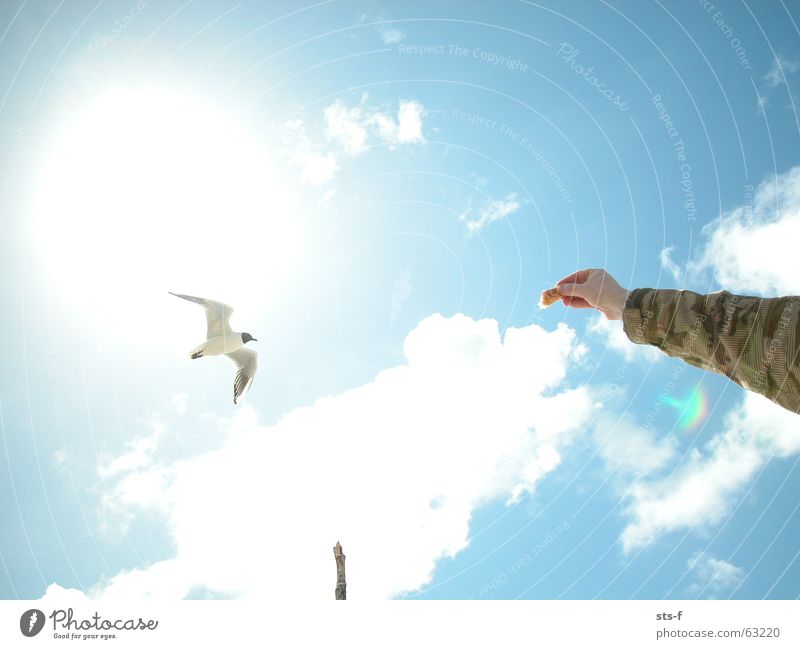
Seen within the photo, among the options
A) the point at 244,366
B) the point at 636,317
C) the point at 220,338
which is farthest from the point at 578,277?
the point at 244,366

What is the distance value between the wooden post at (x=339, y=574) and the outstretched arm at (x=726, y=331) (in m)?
8.25

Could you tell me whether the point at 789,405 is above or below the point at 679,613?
above

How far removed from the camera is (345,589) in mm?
10727

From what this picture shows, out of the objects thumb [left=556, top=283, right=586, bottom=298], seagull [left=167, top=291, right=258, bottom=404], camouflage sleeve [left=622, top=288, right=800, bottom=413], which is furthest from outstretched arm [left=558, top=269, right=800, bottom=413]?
seagull [left=167, top=291, right=258, bottom=404]

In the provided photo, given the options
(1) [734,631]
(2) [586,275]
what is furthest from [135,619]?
(1) [734,631]

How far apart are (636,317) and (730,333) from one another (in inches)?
29.1

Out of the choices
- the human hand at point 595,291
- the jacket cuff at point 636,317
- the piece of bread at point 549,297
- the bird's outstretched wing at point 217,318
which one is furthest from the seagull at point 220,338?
the jacket cuff at point 636,317

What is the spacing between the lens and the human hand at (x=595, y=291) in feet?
16.1

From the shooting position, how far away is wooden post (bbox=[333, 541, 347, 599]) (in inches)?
417

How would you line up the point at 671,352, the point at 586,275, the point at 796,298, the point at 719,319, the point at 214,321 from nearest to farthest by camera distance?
the point at 796,298 < the point at 719,319 < the point at 671,352 < the point at 586,275 < the point at 214,321

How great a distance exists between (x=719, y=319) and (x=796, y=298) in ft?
1.79

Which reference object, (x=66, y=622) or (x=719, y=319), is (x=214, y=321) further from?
(x=719, y=319)

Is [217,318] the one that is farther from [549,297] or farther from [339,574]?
[549,297]

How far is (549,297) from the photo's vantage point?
18.6 feet
